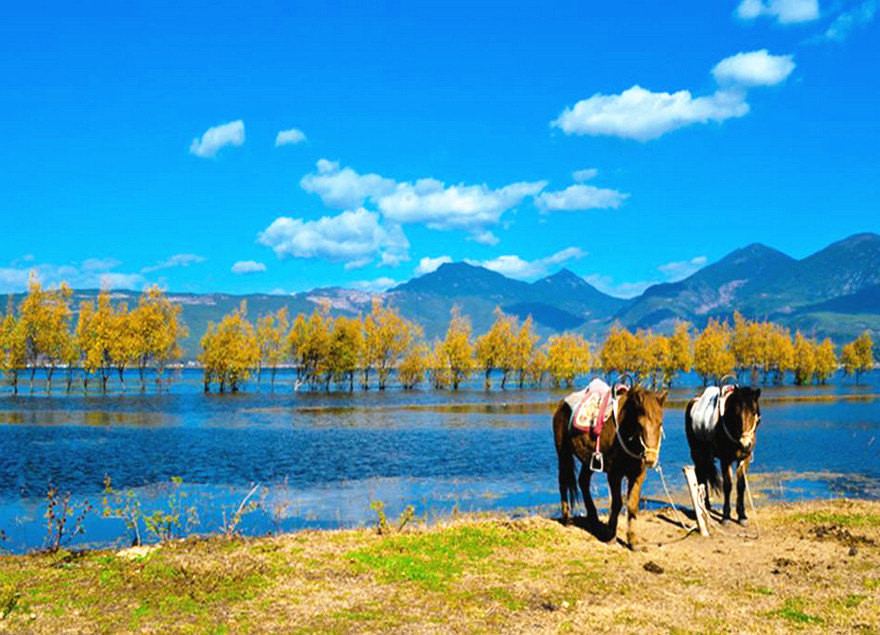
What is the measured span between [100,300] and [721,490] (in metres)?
92.4

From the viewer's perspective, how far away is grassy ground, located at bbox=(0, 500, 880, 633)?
10383 mm

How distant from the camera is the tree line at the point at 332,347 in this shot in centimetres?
9300

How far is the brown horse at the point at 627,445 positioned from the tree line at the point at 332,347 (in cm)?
8180

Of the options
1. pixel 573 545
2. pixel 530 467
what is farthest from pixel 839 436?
pixel 573 545

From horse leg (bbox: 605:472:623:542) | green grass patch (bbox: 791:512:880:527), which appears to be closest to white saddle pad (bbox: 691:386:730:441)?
Answer: green grass patch (bbox: 791:512:880:527)

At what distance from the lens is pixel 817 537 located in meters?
16.4

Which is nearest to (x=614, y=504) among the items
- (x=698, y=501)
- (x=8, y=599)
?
(x=698, y=501)

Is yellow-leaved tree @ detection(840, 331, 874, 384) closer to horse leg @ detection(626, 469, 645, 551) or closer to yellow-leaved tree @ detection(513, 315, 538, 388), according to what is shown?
yellow-leaved tree @ detection(513, 315, 538, 388)

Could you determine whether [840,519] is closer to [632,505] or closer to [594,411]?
[632,505]

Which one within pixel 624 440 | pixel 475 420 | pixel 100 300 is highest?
pixel 100 300

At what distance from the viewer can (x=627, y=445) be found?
603 inches

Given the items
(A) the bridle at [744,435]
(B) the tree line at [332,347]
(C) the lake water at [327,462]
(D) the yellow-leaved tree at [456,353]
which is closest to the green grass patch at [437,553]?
(C) the lake water at [327,462]

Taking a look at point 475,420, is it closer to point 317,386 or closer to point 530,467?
point 530,467

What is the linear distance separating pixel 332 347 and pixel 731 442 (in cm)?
9642
